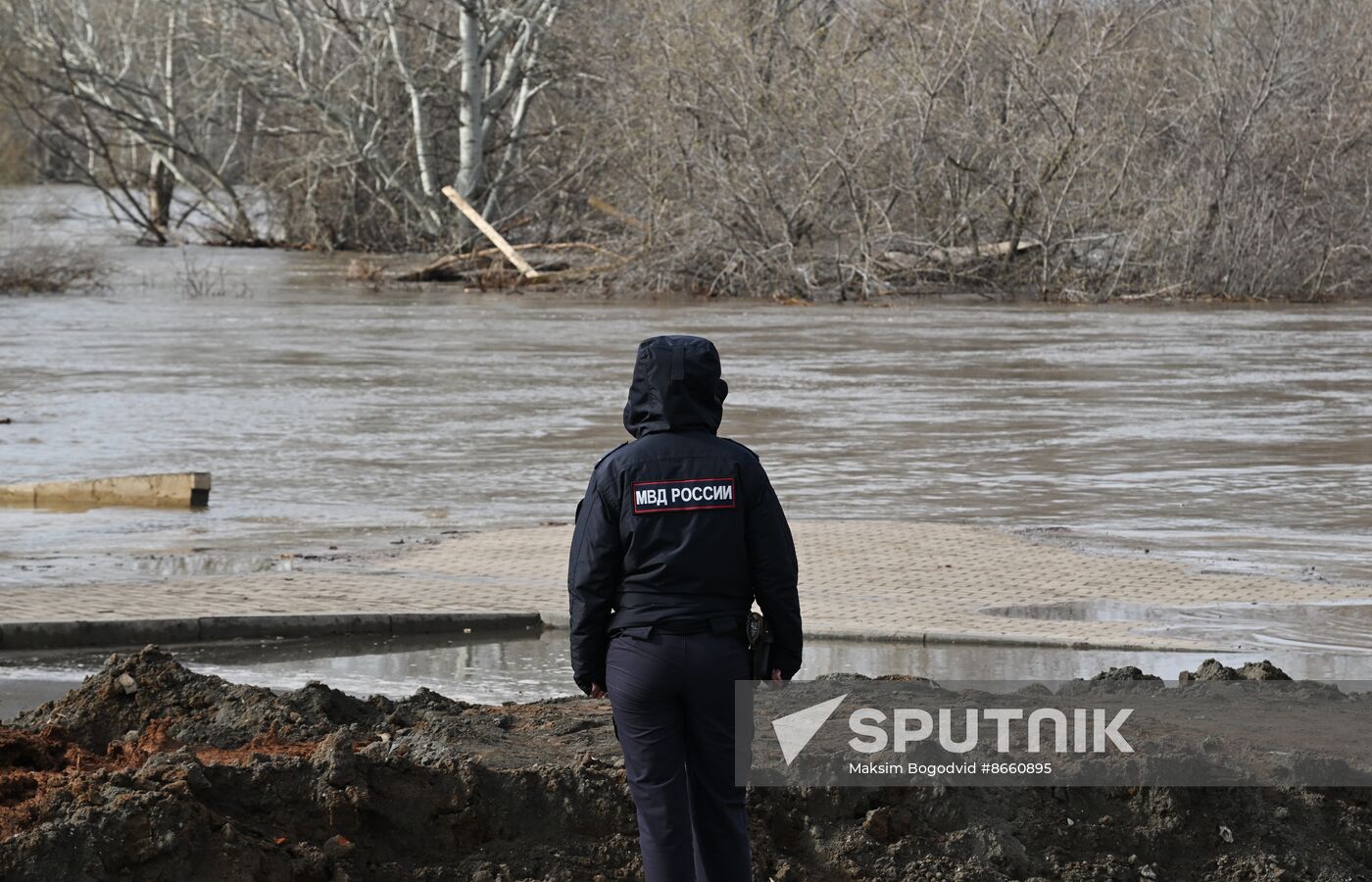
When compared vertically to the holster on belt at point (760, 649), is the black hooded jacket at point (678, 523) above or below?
above

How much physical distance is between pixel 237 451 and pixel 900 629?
9.15 metres

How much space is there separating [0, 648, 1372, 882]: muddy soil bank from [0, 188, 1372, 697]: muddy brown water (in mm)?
5453

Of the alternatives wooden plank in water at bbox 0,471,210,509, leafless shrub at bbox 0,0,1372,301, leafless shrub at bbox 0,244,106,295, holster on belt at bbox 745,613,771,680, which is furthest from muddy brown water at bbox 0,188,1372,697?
holster on belt at bbox 745,613,771,680

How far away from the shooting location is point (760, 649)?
447 centimetres

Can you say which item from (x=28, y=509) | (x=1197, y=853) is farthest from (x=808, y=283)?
(x=1197, y=853)

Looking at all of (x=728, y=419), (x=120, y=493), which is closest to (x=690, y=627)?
(x=120, y=493)

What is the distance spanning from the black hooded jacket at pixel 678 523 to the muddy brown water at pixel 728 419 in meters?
6.91

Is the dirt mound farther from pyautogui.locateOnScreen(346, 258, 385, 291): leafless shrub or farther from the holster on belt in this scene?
pyautogui.locateOnScreen(346, 258, 385, 291): leafless shrub

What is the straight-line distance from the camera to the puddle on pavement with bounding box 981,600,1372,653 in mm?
8930

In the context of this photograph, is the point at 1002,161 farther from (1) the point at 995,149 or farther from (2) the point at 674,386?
(2) the point at 674,386

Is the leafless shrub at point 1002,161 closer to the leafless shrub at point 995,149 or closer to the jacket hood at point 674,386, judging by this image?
the leafless shrub at point 995,149

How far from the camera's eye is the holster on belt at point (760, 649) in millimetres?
4457

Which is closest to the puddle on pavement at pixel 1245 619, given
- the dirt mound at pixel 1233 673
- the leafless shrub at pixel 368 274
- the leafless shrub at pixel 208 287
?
the dirt mound at pixel 1233 673

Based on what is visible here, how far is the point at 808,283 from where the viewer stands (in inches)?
1395
